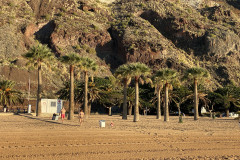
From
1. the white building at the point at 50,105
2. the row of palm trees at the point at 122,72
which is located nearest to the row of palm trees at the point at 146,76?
the row of palm trees at the point at 122,72

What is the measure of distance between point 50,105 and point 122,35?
68.0 m

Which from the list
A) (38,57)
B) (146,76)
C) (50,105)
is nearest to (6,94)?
(50,105)

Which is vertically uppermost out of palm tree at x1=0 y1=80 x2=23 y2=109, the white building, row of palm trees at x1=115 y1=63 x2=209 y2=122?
row of palm trees at x1=115 y1=63 x2=209 y2=122

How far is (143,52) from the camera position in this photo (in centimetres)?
9906

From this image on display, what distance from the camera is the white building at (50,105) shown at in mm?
41375

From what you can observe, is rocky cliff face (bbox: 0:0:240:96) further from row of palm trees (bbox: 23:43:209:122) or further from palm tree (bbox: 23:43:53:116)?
row of palm trees (bbox: 23:43:209:122)

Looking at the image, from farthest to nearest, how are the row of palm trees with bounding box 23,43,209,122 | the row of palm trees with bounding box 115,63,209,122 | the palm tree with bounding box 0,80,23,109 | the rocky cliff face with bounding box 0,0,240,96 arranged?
1. the rocky cliff face with bounding box 0,0,240,96
2. the palm tree with bounding box 0,80,23,109
3. the row of palm trees with bounding box 115,63,209,122
4. the row of palm trees with bounding box 23,43,209,122

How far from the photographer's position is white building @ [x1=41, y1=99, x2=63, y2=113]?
41375mm

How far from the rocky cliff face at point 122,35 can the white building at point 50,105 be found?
37916 millimetres

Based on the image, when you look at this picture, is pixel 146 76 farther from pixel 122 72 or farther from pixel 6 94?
pixel 6 94

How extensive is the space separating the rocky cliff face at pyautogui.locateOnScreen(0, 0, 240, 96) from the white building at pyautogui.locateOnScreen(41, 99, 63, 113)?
37.9 m

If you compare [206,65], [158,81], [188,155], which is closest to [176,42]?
[206,65]

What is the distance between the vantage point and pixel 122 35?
4163 inches

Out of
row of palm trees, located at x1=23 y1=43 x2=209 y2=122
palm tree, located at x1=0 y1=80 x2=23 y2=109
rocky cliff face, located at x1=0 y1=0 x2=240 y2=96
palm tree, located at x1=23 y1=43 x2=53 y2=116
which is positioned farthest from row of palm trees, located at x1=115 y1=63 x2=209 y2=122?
rocky cliff face, located at x1=0 y1=0 x2=240 y2=96
